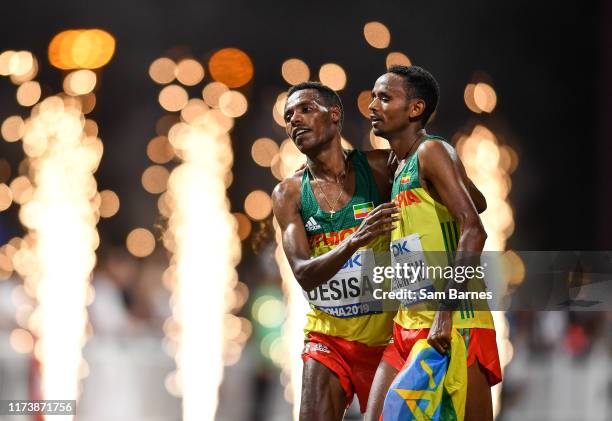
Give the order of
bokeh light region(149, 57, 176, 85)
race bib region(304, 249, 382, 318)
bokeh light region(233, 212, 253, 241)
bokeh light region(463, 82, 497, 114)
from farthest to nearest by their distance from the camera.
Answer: bokeh light region(233, 212, 253, 241) → bokeh light region(149, 57, 176, 85) → bokeh light region(463, 82, 497, 114) → race bib region(304, 249, 382, 318)

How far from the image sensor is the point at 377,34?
42.7 ft

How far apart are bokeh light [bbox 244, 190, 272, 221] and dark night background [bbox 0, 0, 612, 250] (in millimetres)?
266

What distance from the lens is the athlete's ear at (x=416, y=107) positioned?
175 inches

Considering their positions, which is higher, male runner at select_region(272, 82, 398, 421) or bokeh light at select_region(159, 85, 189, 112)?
bokeh light at select_region(159, 85, 189, 112)

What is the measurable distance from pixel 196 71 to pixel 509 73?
474 centimetres

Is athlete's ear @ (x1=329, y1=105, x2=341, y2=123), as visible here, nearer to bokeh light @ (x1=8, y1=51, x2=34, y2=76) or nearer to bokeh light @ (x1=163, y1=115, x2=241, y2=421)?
bokeh light @ (x1=163, y1=115, x2=241, y2=421)

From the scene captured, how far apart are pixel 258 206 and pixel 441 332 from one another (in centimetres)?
1079

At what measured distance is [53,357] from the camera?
12.3m

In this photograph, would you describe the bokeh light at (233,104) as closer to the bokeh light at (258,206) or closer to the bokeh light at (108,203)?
the bokeh light at (258,206)

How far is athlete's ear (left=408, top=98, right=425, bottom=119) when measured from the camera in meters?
4.44

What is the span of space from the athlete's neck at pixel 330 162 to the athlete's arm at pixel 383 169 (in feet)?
0.46

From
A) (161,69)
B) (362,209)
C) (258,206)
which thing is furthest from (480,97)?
(362,209)

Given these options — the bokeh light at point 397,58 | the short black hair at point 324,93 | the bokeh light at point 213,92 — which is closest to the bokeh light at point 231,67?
the bokeh light at point 213,92

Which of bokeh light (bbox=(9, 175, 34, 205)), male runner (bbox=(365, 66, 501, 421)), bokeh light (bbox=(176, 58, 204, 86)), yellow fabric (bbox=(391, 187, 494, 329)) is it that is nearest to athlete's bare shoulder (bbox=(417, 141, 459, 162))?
male runner (bbox=(365, 66, 501, 421))
